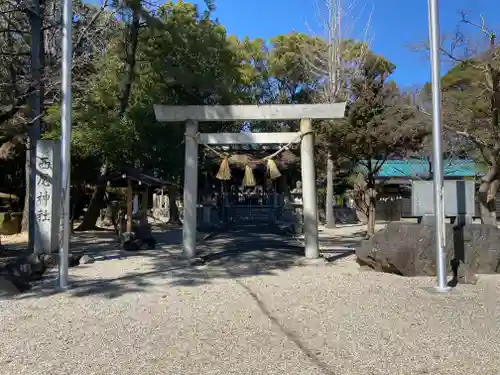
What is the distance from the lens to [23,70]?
44.1 feet

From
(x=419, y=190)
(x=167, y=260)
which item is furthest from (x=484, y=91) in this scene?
(x=167, y=260)

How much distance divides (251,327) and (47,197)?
23.1 feet

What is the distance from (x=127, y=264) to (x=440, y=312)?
→ 6.80 m

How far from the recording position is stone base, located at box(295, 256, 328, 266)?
36.2 feet

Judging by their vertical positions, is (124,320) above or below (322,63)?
below

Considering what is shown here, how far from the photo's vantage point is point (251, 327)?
586cm

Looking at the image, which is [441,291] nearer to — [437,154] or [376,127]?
[437,154]

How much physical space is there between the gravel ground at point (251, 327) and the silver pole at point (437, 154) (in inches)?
20.7

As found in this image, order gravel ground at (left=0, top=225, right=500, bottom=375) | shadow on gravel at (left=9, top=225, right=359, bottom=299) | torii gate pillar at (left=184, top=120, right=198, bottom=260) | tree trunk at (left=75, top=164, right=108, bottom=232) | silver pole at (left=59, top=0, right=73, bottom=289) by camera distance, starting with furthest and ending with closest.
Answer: tree trunk at (left=75, top=164, right=108, bottom=232)
torii gate pillar at (left=184, top=120, right=198, bottom=260)
shadow on gravel at (left=9, top=225, right=359, bottom=299)
silver pole at (left=59, top=0, right=73, bottom=289)
gravel ground at (left=0, top=225, right=500, bottom=375)

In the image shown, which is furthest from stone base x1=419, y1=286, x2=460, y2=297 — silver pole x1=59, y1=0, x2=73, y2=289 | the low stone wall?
silver pole x1=59, y1=0, x2=73, y2=289

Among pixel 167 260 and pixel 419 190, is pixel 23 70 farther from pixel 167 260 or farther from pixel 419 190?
pixel 419 190

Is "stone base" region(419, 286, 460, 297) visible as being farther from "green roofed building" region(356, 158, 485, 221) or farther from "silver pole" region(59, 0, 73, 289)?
"green roofed building" region(356, 158, 485, 221)

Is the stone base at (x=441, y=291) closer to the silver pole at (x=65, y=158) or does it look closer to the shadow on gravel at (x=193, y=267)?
the shadow on gravel at (x=193, y=267)

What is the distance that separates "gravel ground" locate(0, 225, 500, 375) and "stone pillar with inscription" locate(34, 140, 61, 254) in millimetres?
2262
